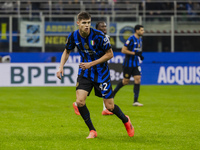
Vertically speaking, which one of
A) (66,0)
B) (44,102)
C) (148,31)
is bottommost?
(44,102)

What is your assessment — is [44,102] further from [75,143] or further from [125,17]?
[125,17]

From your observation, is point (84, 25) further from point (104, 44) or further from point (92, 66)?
point (92, 66)

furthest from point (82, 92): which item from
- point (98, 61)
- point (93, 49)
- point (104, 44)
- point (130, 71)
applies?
point (130, 71)

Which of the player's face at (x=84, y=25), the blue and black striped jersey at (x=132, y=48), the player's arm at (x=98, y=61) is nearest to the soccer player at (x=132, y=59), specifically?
the blue and black striped jersey at (x=132, y=48)

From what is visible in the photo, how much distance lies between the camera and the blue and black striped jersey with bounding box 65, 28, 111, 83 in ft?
19.9

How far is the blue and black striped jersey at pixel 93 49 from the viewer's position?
19.9 ft

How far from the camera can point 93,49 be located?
613 centimetres

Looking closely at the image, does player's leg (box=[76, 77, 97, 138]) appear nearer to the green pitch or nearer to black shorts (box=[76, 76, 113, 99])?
black shorts (box=[76, 76, 113, 99])

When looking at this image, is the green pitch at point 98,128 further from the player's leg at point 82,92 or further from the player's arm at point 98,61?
the player's arm at point 98,61

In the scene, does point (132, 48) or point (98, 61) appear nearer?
point (98, 61)

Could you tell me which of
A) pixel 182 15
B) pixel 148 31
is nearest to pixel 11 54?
pixel 148 31

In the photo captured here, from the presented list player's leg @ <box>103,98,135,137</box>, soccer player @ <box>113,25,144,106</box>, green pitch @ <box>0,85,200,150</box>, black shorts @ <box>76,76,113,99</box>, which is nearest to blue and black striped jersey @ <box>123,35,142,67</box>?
soccer player @ <box>113,25,144,106</box>

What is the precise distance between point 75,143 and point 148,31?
1685cm

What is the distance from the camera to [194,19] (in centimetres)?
2291
